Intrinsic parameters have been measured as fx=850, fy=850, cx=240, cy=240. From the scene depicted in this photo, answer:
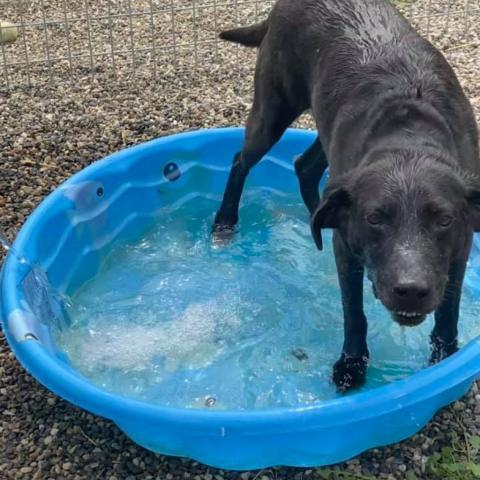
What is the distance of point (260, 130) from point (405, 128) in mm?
1120

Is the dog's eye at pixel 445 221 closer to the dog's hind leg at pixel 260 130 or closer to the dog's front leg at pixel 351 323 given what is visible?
the dog's front leg at pixel 351 323

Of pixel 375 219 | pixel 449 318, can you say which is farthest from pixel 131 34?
pixel 375 219

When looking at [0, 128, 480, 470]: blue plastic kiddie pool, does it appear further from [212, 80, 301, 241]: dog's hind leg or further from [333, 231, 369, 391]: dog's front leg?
[212, 80, 301, 241]: dog's hind leg

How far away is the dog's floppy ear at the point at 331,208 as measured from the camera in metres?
2.74

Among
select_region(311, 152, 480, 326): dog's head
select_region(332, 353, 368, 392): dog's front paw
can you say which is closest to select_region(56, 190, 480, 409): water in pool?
select_region(332, 353, 368, 392): dog's front paw

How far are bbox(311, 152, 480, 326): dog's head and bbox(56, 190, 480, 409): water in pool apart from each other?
89 cm

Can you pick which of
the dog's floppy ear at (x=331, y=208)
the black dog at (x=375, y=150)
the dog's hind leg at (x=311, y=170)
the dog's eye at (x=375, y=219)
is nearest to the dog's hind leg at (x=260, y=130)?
the black dog at (x=375, y=150)

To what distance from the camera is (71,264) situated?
13.4ft

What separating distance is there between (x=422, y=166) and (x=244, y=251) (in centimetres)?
181

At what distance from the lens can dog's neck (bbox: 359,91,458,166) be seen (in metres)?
2.88

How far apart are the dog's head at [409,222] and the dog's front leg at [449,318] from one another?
0.85 ft

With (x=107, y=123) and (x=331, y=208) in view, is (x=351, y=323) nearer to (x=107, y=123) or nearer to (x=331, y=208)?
(x=331, y=208)

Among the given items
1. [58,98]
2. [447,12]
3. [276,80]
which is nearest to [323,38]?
[276,80]

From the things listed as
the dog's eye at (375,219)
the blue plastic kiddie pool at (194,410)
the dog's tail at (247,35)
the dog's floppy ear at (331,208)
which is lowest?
the blue plastic kiddie pool at (194,410)
